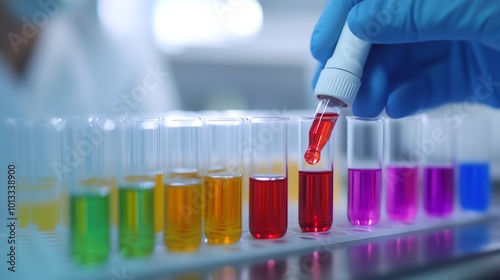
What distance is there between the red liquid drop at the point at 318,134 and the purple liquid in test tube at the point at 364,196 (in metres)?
0.23

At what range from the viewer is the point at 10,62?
8.55ft

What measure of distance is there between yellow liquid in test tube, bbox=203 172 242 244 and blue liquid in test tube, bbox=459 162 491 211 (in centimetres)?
113

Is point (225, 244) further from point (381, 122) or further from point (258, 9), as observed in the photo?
point (258, 9)

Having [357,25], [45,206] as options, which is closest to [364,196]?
[357,25]

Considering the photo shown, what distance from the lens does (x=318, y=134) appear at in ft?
5.03

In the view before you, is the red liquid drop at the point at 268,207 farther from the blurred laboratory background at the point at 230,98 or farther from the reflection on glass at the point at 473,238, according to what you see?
the reflection on glass at the point at 473,238

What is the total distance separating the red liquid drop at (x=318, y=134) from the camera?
1502 mm

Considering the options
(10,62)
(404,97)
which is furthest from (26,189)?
(404,97)

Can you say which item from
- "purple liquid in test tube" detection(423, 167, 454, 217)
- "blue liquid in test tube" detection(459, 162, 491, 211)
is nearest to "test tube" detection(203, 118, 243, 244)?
"purple liquid in test tube" detection(423, 167, 454, 217)
